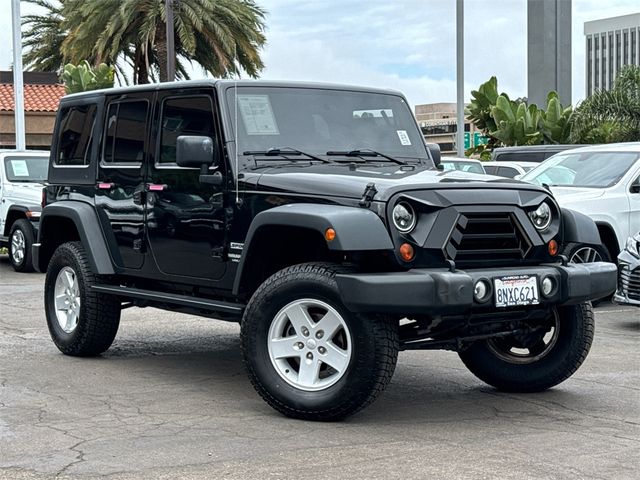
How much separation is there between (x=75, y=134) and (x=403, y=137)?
277 centimetres

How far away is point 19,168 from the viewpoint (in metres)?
18.7

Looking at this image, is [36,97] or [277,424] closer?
[277,424]

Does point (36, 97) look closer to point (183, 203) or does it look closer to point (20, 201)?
point (20, 201)

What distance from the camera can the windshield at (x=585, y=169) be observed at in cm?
1317

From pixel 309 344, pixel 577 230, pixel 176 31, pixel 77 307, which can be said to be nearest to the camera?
pixel 309 344

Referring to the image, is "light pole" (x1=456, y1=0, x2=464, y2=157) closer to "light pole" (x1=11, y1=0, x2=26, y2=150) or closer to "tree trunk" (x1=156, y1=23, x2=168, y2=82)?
"light pole" (x1=11, y1=0, x2=26, y2=150)

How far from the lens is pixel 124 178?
8641 mm

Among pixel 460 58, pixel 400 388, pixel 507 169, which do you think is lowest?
pixel 400 388

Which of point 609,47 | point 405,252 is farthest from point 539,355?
point 609,47

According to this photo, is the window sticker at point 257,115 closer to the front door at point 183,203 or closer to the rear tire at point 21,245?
the front door at point 183,203

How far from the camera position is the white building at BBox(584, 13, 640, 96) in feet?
501

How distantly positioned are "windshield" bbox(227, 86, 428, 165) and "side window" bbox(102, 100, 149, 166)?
107cm

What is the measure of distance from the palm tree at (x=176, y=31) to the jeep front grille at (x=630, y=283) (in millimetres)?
26612

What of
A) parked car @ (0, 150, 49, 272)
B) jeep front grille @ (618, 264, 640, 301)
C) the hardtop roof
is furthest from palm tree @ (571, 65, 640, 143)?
the hardtop roof
